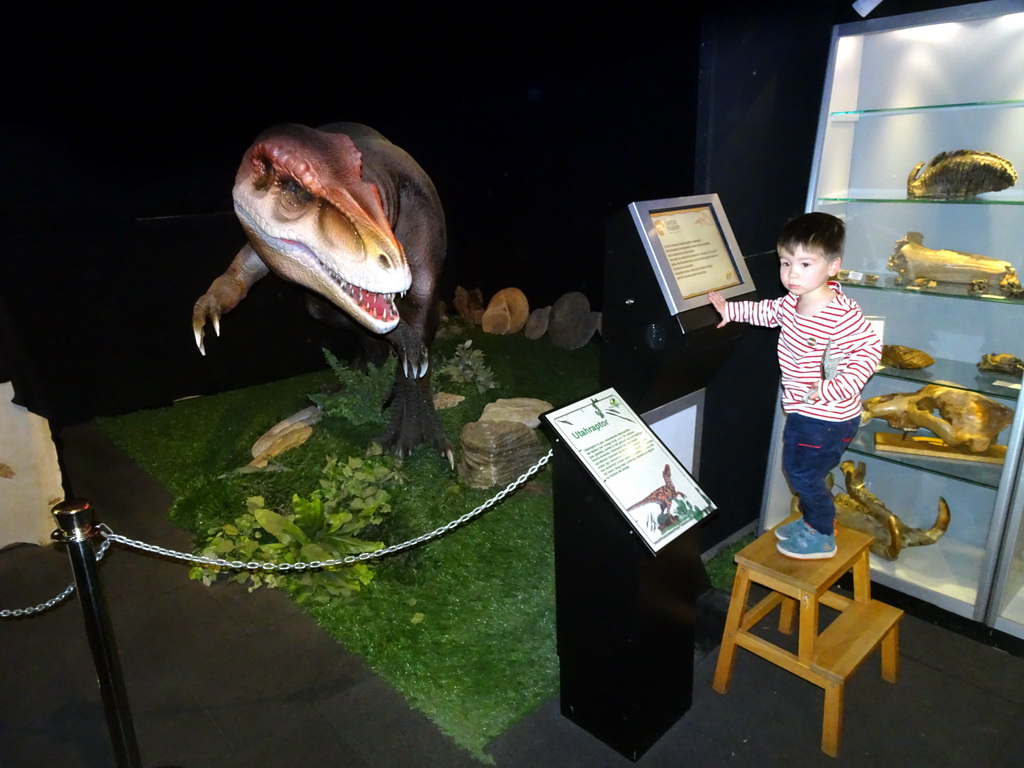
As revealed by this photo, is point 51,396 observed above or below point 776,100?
below

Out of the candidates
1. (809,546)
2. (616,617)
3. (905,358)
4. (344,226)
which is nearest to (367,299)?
(344,226)

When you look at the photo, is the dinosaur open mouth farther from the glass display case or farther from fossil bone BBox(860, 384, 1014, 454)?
fossil bone BBox(860, 384, 1014, 454)

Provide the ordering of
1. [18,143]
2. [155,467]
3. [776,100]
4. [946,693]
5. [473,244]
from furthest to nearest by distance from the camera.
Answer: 1. [473,244]
2. [155,467]
3. [18,143]
4. [776,100]
5. [946,693]

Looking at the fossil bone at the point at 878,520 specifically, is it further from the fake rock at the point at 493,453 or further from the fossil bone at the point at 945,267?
the fake rock at the point at 493,453

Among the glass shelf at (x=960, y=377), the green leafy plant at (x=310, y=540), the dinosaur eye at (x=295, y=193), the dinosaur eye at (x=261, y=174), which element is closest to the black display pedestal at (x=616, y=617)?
the green leafy plant at (x=310, y=540)

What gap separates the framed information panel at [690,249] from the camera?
6.53 feet

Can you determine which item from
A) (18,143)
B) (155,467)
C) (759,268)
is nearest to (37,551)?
(155,467)

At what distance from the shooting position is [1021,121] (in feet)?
8.14

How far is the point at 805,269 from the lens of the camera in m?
1.97

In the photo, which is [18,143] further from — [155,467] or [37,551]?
[37,551]

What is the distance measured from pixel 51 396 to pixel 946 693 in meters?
5.73

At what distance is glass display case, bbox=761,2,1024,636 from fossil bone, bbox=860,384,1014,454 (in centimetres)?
1

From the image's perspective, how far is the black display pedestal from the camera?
191cm

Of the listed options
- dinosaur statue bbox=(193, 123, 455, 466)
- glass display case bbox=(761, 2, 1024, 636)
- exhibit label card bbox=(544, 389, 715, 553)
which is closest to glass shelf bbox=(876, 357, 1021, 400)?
glass display case bbox=(761, 2, 1024, 636)
